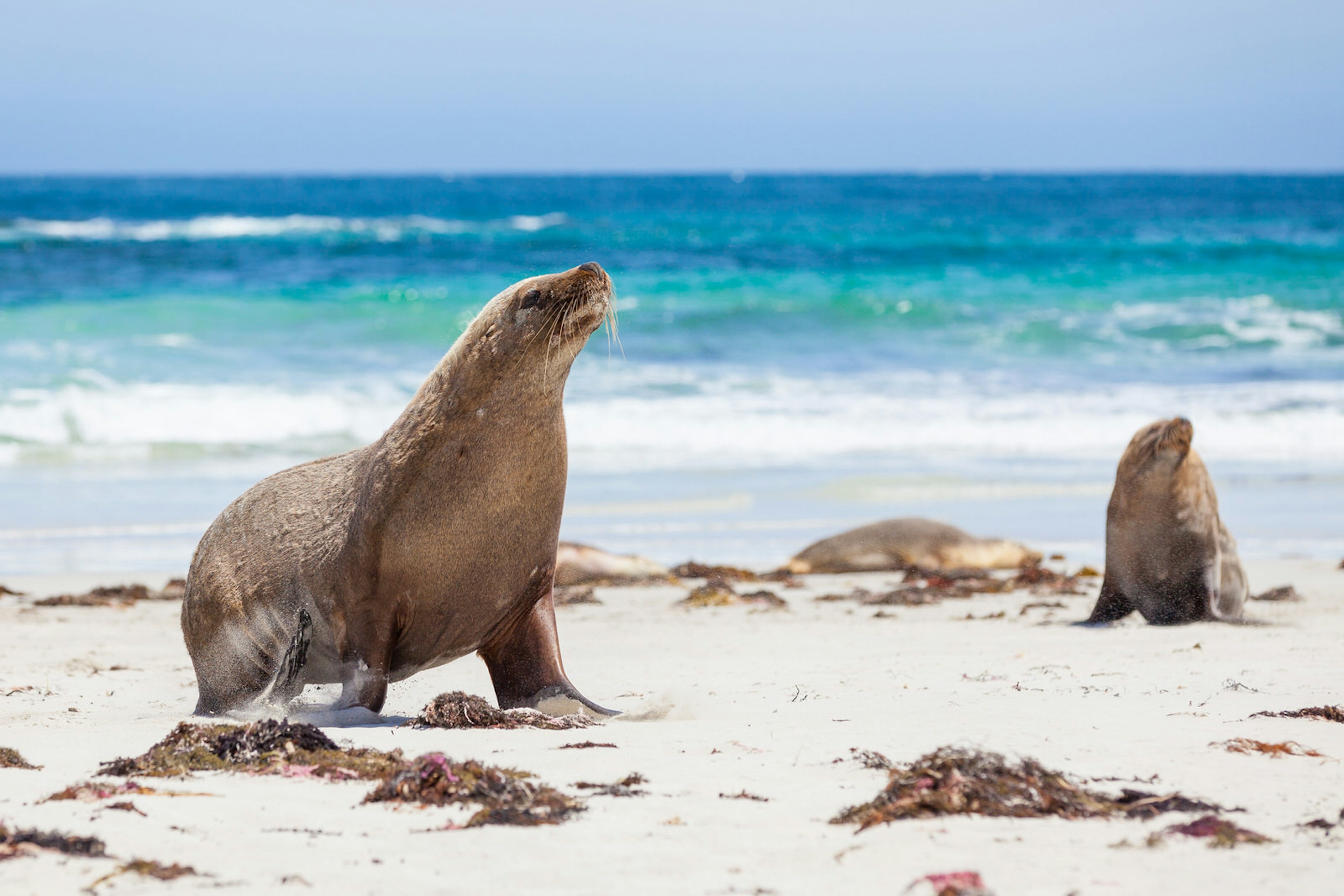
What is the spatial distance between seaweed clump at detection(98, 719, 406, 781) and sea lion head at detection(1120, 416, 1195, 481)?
5.41 metres

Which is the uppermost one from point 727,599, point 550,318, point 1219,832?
point 550,318

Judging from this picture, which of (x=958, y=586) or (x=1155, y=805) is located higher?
(x=1155, y=805)

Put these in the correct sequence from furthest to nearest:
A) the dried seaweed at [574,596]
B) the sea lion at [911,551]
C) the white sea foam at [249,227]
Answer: the white sea foam at [249,227] < the sea lion at [911,551] < the dried seaweed at [574,596]

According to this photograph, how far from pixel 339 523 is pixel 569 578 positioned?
4752 millimetres

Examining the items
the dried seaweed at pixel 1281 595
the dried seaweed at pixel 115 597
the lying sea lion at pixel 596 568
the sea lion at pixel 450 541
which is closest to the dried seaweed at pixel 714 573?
the lying sea lion at pixel 596 568

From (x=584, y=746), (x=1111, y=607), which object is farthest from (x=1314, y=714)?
(x=1111, y=607)

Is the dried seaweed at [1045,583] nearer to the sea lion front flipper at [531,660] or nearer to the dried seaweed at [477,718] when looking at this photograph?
the sea lion front flipper at [531,660]

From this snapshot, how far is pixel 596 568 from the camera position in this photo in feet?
31.3

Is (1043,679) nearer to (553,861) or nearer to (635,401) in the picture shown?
(553,861)

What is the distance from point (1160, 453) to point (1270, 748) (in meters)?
4.19

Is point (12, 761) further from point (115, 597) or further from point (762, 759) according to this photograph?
point (115, 597)

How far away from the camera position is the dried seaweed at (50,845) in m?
3.05

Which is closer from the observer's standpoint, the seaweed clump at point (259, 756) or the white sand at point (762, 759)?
the white sand at point (762, 759)

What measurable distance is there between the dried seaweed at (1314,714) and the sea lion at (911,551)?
5.28 m
